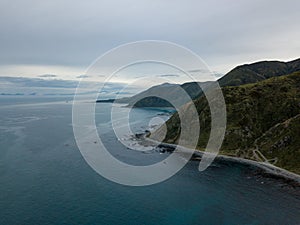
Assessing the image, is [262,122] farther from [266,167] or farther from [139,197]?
[139,197]

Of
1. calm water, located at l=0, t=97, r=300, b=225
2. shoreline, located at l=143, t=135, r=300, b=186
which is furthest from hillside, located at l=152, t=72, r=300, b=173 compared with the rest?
calm water, located at l=0, t=97, r=300, b=225

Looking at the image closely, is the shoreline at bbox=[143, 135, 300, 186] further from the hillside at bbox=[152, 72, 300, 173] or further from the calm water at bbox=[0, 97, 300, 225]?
the calm water at bbox=[0, 97, 300, 225]

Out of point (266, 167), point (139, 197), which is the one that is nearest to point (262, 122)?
point (266, 167)

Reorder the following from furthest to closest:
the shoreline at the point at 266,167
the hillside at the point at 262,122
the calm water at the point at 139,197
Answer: the hillside at the point at 262,122 → the shoreline at the point at 266,167 → the calm water at the point at 139,197

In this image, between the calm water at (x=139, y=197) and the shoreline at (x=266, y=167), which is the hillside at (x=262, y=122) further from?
the calm water at (x=139, y=197)

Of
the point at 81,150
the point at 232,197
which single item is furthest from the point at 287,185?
the point at 81,150

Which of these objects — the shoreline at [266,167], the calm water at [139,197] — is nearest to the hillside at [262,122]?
the shoreline at [266,167]
